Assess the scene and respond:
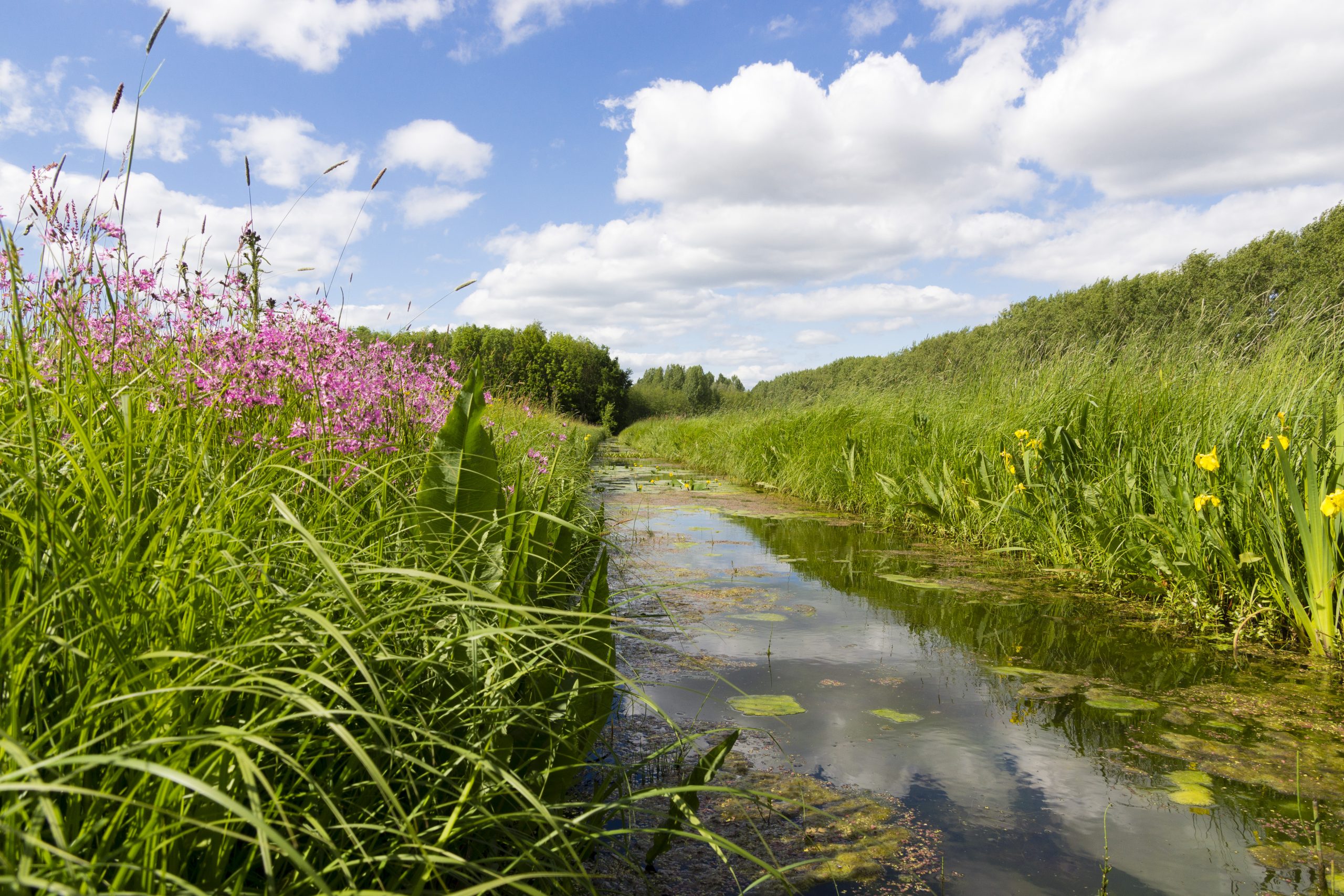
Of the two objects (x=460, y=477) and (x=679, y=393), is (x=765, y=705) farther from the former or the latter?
(x=679, y=393)

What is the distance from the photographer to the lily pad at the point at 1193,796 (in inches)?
66.6

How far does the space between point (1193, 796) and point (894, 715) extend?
0.77 m

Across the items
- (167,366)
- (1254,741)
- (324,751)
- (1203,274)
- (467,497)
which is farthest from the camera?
(1203,274)

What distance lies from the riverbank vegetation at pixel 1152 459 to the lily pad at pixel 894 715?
1.51 meters

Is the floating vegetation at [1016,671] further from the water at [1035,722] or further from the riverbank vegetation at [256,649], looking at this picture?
the riverbank vegetation at [256,649]

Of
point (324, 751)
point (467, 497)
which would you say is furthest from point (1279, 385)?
point (324, 751)

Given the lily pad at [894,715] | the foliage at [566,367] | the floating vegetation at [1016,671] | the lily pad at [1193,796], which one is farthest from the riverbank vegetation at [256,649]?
the foliage at [566,367]

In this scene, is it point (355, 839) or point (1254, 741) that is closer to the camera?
point (355, 839)

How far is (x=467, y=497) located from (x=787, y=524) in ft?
15.7

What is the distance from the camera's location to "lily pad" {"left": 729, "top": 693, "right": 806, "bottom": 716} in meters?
2.20

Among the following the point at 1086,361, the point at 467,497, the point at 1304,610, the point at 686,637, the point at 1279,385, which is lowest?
the point at 686,637

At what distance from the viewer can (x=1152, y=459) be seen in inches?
140

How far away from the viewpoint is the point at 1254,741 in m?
1.98

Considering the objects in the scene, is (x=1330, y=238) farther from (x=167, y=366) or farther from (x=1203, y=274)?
(x=167, y=366)
